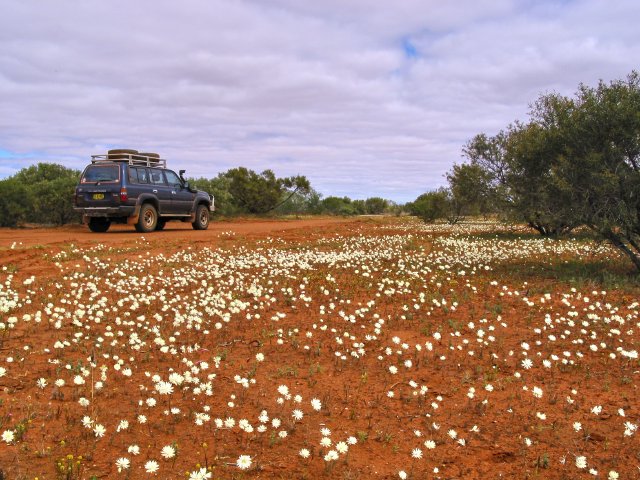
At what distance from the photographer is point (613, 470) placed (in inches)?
159

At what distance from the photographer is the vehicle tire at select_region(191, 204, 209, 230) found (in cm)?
2418

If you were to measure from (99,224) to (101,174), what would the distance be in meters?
3.19

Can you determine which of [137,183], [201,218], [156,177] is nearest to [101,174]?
[137,183]

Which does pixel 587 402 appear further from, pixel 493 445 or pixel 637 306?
pixel 637 306

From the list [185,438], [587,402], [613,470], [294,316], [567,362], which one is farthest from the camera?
[294,316]

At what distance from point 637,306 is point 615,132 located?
172 inches

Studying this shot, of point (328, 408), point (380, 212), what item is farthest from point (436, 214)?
point (380, 212)

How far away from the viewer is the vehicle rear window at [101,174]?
19.0m

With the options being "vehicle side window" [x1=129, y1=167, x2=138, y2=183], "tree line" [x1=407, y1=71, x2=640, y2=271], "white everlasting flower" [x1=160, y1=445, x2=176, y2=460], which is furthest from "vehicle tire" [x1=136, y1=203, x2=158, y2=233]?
"white everlasting flower" [x1=160, y1=445, x2=176, y2=460]

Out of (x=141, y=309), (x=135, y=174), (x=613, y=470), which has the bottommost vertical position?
(x=613, y=470)

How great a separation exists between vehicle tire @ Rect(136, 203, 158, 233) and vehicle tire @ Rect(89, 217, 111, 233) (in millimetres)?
1779

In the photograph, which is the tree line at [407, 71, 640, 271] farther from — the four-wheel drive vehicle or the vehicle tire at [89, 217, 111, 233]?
the vehicle tire at [89, 217, 111, 233]

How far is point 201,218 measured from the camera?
2448 centimetres

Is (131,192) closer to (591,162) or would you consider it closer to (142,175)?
(142,175)
